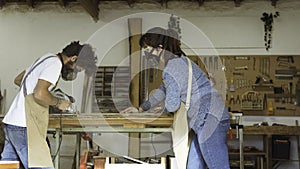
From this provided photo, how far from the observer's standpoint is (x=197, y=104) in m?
2.96

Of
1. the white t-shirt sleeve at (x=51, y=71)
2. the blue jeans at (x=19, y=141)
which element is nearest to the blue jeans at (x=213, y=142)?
the white t-shirt sleeve at (x=51, y=71)

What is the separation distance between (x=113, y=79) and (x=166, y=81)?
168 inches

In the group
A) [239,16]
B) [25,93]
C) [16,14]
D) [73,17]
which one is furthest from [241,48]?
[25,93]

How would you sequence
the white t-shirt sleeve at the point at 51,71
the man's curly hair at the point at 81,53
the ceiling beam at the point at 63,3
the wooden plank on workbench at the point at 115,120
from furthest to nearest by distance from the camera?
1. the ceiling beam at the point at 63,3
2. the wooden plank on workbench at the point at 115,120
3. the man's curly hair at the point at 81,53
4. the white t-shirt sleeve at the point at 51,71

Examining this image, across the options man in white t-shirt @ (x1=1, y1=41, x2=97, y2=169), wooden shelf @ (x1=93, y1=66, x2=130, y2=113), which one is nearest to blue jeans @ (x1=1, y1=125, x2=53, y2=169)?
man in white t-shirt @ (x1=1, y1=41, x2=97, y2=169)

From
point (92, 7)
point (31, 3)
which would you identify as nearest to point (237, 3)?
point (92, 7)

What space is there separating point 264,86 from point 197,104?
169 inches

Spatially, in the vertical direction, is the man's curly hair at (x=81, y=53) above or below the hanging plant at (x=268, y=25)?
below

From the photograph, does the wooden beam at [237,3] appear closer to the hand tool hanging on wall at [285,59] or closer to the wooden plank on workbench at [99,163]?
the hand tool hanging on wall at [285,59]

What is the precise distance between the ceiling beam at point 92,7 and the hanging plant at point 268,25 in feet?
8.76

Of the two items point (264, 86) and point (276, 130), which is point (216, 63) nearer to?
point (264, 86)

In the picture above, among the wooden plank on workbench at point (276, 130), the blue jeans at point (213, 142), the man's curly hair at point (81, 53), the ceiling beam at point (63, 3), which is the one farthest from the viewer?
the ceiling beam at point (63, 3)

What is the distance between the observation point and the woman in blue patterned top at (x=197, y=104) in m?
2.90

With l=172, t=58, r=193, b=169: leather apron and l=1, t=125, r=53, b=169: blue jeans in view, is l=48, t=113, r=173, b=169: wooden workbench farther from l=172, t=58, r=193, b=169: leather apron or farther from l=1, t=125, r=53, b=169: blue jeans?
l=1, t=125, r=53, b=169: blue jeans
